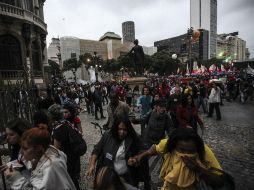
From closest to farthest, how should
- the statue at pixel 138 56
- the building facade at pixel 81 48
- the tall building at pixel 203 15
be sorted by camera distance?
the statue at pixel 138 56
the building facade at pixel 81 48
the tall building at pixel 203 15

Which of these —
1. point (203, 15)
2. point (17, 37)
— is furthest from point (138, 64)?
point (203, 15)

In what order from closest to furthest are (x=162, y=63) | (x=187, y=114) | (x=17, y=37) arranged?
(x=187, y=114) → (x=17, y=37) → (x=162, y=63)

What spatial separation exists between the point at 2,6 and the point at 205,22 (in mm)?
170611

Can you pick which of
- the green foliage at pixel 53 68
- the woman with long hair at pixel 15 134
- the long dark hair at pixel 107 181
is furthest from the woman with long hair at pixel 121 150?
the green foliage at pixel 53 68

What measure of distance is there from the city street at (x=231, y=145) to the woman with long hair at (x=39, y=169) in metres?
2.56

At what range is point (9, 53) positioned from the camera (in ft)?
67.3

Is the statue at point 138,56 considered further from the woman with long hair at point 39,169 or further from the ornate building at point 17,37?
the woman with long hair at point 39,169

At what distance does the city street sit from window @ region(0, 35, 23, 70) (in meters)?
13.6

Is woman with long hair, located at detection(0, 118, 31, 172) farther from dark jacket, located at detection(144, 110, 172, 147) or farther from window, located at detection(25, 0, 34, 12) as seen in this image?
window, located at detection(25, 0, 34, 12)

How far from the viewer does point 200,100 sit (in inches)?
482

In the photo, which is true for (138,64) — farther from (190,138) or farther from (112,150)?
(190,138)

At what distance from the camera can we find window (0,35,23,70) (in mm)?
19886

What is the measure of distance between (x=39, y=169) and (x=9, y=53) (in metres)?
21.4

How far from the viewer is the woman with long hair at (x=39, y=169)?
6.47ft
